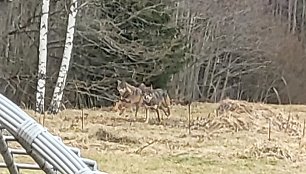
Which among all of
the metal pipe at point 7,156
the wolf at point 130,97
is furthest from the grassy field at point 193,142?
the metal pipe at point 7,156

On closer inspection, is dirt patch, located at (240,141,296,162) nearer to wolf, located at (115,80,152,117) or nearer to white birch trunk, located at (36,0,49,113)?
wolf, located at (115,80,152,117)

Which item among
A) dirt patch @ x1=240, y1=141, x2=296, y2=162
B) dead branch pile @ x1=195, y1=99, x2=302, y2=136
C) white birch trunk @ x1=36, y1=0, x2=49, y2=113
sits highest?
white birch trunk @ x1=36, y1=0, x2=49, y2=113

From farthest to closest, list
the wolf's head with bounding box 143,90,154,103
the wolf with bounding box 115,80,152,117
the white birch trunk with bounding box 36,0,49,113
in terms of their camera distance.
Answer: the white birch trunk with bounding box 36,0,49,113 < the wolf's head with bounding box 143,90,154,103 < the wolf with bounding box 115,80,152,117

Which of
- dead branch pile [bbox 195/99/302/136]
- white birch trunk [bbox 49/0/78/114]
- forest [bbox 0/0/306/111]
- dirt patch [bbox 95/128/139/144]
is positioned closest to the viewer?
dirt patch [bbox 95/128/139/144]

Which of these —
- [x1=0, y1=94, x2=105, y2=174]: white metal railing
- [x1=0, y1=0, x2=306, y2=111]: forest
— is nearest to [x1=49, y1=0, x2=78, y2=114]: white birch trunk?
[x1=0, y1=0, x2=306, y2=111]: forest

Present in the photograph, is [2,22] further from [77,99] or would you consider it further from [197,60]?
[197,60]

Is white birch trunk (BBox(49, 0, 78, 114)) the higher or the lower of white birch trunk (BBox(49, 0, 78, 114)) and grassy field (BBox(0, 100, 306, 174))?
the higher

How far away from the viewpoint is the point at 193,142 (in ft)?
23.0

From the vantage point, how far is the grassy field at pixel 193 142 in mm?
5805

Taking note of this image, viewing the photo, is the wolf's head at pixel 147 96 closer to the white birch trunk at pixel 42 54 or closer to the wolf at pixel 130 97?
the wolf at pixel 130 97

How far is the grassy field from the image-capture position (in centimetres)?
580

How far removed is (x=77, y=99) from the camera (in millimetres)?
13016

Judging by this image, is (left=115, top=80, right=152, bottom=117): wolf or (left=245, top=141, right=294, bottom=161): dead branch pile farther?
(left=115, top=80, right=152, bottom=117): wolf

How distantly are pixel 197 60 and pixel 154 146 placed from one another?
10.3m
